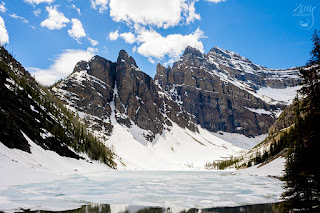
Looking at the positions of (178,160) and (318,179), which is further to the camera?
(178,160)

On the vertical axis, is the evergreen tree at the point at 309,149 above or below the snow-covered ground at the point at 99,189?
above

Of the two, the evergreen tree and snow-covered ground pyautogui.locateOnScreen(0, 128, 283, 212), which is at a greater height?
the evergreen tree

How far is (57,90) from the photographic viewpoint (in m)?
186

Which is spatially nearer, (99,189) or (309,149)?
(309,149)

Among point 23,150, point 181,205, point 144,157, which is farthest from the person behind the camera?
point 144,157

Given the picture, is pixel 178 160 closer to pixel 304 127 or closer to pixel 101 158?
pixel 101 158

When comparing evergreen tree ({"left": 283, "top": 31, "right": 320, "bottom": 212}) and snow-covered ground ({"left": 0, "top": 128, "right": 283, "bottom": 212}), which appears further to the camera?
snow-covered ground ({"left": 0, "top": 128, "right": 283, "bottom": 212})

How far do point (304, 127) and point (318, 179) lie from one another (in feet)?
8.51

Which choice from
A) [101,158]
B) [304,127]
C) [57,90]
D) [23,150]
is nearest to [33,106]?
[23,150]

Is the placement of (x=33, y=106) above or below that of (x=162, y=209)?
above

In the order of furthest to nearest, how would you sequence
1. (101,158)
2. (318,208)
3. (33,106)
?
(101,158) < (33,106) < (318,208)

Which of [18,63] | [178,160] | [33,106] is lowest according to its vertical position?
[178,160]

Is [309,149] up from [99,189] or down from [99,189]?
up

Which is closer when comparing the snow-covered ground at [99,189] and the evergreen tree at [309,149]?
the evergreen tree at [309,149]
